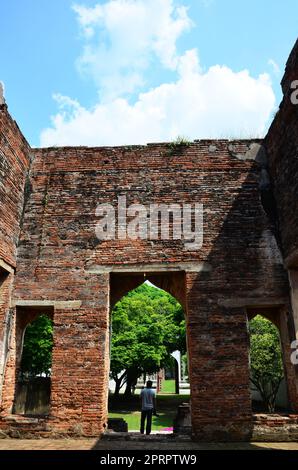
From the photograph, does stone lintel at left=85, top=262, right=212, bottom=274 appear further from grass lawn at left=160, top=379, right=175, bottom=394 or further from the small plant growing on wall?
grass lawn at left=160, top=379, right=175, bottom=394

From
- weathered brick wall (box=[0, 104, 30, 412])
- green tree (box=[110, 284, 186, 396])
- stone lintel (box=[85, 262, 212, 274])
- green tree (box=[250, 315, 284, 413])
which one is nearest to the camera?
weathered brick wall (box=[0, 104, 30, 412])

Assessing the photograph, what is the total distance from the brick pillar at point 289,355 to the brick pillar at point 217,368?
2.87 ft

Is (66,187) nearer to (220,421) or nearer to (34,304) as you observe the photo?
(34,304)

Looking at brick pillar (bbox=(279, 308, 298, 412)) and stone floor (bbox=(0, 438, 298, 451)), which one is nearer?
stone floor (bbox=(0, 438, 298, 451))

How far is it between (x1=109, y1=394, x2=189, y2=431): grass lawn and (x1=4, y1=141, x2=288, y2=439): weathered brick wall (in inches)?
271

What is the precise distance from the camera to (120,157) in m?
9.52

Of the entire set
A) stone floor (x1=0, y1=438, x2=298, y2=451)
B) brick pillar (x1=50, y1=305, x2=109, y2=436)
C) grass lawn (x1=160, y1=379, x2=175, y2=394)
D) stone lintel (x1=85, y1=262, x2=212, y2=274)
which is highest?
stone lintel (x1=85, y1=262, x2=212, y2=274)

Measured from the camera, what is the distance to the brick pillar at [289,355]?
7656 mm

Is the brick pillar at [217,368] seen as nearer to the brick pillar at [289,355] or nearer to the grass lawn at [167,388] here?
the brick pillar at [289,355]

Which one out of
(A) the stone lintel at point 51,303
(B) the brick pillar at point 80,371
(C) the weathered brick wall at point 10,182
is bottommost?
(B) the brick pillar at point 80,371

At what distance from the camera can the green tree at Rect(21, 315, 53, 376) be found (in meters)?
18.2

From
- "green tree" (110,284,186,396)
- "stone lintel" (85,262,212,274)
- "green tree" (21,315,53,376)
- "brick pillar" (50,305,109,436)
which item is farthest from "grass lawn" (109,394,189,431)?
"stone lintel" (85,262,212,274)

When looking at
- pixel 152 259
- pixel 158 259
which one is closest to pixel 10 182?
pixel 152 259

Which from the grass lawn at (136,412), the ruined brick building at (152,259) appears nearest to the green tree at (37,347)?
the grass lawn at (136,412)
